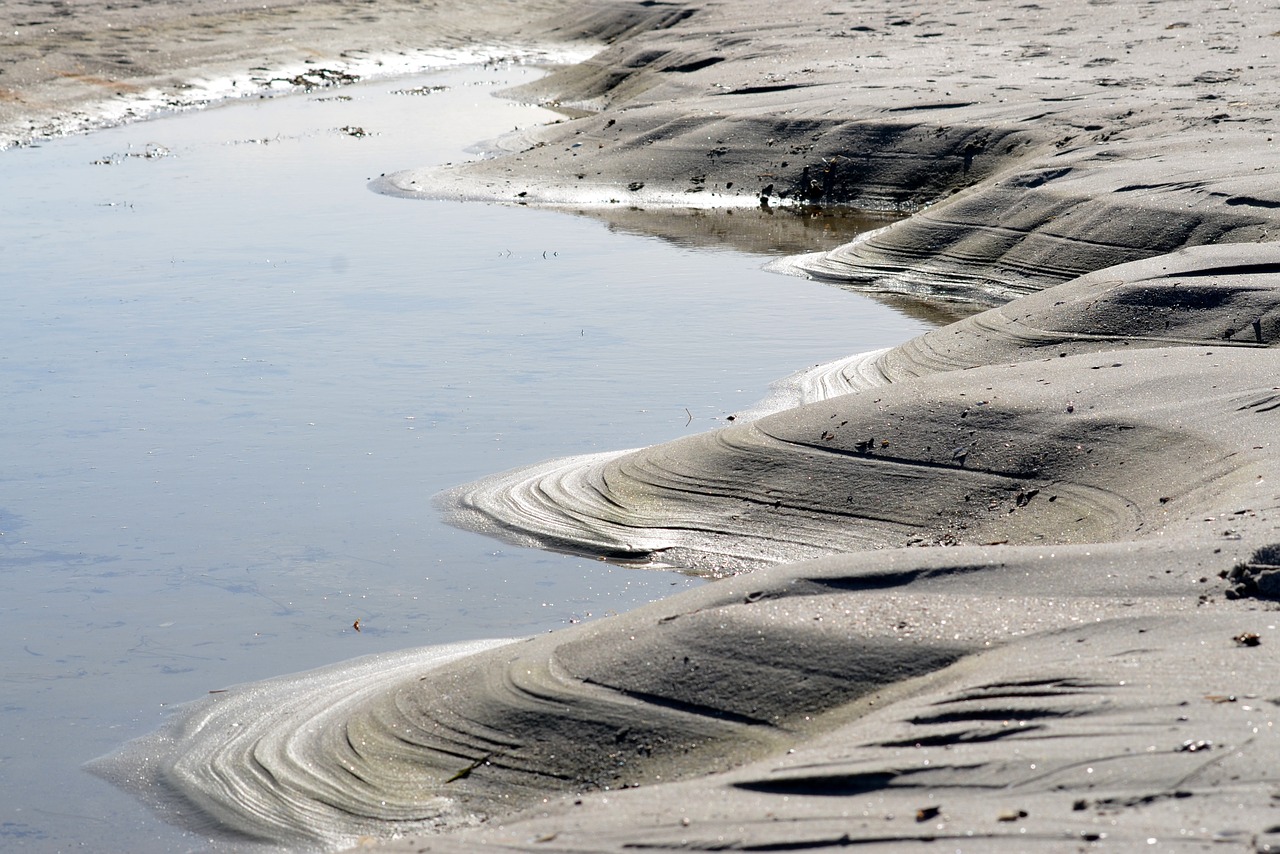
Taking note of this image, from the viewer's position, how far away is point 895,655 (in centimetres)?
361

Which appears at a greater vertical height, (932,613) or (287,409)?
(287,409)

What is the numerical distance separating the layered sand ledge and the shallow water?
0.95ft

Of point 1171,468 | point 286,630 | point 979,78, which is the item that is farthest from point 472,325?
point 979,78

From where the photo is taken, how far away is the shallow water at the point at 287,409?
187 inches

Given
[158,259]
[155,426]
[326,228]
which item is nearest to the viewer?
[155,426]

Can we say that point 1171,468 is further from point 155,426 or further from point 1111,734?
point 155,426

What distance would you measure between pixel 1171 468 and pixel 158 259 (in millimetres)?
7905

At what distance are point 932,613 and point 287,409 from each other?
14.0ft

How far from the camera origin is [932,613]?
3.78 metres

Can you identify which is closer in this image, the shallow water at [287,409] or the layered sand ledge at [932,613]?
the layered sand ledge at [932,613]

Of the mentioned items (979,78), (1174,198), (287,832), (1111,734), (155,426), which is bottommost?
(287,832)

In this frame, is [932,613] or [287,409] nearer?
[932,613]

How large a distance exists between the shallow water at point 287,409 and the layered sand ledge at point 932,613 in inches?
11.4

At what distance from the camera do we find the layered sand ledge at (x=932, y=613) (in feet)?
9.53
